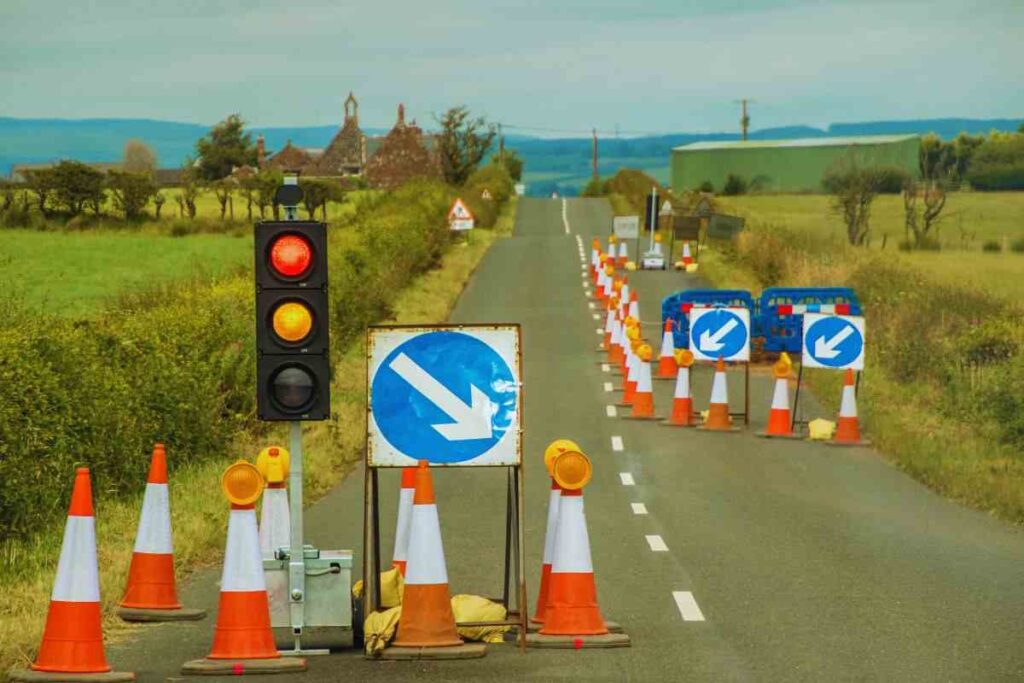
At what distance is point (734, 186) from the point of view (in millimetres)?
118375

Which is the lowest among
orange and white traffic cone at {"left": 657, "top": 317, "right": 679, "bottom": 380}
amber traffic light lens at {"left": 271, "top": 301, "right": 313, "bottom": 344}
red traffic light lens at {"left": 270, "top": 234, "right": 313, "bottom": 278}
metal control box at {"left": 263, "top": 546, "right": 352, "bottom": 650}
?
A: orange and white traffic cone at {"left": 657, "top": 317, "right": 679, "bottom": 380}

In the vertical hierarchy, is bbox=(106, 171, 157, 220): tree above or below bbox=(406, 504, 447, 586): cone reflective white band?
below

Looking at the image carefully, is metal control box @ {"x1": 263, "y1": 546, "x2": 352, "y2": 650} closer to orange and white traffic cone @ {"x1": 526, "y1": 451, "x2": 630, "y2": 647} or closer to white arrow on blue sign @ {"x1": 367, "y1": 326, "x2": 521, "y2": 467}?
white arrow on blue sign @ {"x1": 367, "y1": 326, "x2": 521, "y2": 467}

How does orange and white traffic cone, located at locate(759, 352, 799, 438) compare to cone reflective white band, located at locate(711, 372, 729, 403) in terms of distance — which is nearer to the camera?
orange and white traffic cone, located at locate(759, 352, 799, 438)

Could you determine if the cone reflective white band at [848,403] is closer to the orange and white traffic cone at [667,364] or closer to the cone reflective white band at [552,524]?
the orange and white traffic cone at [667,364]

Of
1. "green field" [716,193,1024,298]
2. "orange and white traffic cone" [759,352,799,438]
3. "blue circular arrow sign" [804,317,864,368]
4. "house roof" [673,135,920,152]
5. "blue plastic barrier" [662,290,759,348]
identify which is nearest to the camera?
"orange and white traffic cone" [759,352,799,438]

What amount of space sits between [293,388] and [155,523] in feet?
5.55

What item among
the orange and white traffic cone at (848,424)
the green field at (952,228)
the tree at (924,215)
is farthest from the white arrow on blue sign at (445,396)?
the tree at (924,215)

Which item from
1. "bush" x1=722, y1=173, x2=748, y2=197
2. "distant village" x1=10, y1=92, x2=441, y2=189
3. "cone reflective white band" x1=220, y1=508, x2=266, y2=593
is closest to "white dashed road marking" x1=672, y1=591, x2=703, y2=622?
"cone reflective white band" x1=220, y1=508, x2=266, y2=593

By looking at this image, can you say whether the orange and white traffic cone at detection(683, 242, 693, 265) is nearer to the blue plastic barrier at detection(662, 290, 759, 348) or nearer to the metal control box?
the blue plastic barrier at detection(662, 290, 759, 348)

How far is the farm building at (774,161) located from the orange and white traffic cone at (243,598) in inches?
4289

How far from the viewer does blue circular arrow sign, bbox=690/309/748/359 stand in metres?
22.5

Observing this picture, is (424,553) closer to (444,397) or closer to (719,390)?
(444,397)

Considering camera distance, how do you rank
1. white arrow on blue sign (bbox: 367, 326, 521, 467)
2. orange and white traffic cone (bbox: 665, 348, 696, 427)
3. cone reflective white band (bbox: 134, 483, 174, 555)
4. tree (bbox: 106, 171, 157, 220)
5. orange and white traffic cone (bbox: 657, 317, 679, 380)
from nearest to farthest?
1. white arrow on blue sign (bbox: 367, 326, 521, 467)
2. cone reflective white band (bbox: 134, 483, 174, 555)
3. orange and white traffic cone (bbox: 665, 348, 696, 427)
4. orange and white traffic cone (bbox: 657, 317, 679, 380)
5. tree (bbox: 106, 171, 157, 220)
